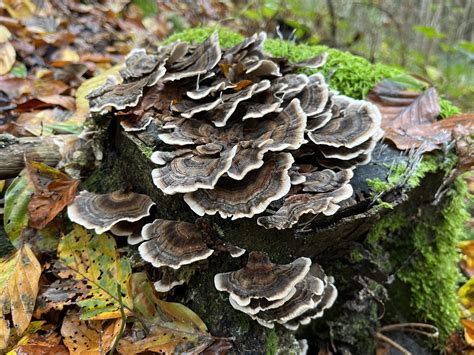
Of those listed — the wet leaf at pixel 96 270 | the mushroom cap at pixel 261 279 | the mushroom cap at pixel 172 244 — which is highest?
the mushroom cap at pixel 172 244

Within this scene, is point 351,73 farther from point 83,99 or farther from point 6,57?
point 6,57

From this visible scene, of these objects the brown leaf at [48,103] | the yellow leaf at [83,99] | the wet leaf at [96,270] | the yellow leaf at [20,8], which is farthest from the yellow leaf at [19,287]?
the yellow leaf at [20,8]

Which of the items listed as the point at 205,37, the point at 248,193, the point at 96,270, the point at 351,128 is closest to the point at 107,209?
the point at 96,270

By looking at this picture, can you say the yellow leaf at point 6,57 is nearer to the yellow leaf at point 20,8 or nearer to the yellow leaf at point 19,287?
the yellow leaf at point 20,8

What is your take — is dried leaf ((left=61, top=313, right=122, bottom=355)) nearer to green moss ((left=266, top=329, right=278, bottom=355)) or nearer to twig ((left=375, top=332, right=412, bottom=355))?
green moss ((left=266, top=329, right=278, bottom=355))

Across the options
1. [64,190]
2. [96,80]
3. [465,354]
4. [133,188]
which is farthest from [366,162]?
[96,80]

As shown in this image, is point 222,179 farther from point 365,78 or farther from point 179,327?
point 365,78

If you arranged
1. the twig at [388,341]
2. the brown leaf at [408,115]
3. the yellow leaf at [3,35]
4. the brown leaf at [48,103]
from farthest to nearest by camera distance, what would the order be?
1. the yellow leaf at [3,35]
2. the brown leaf at [48,103]
3. the twig at [388,341]
4. the brown leaf at [408,115]
